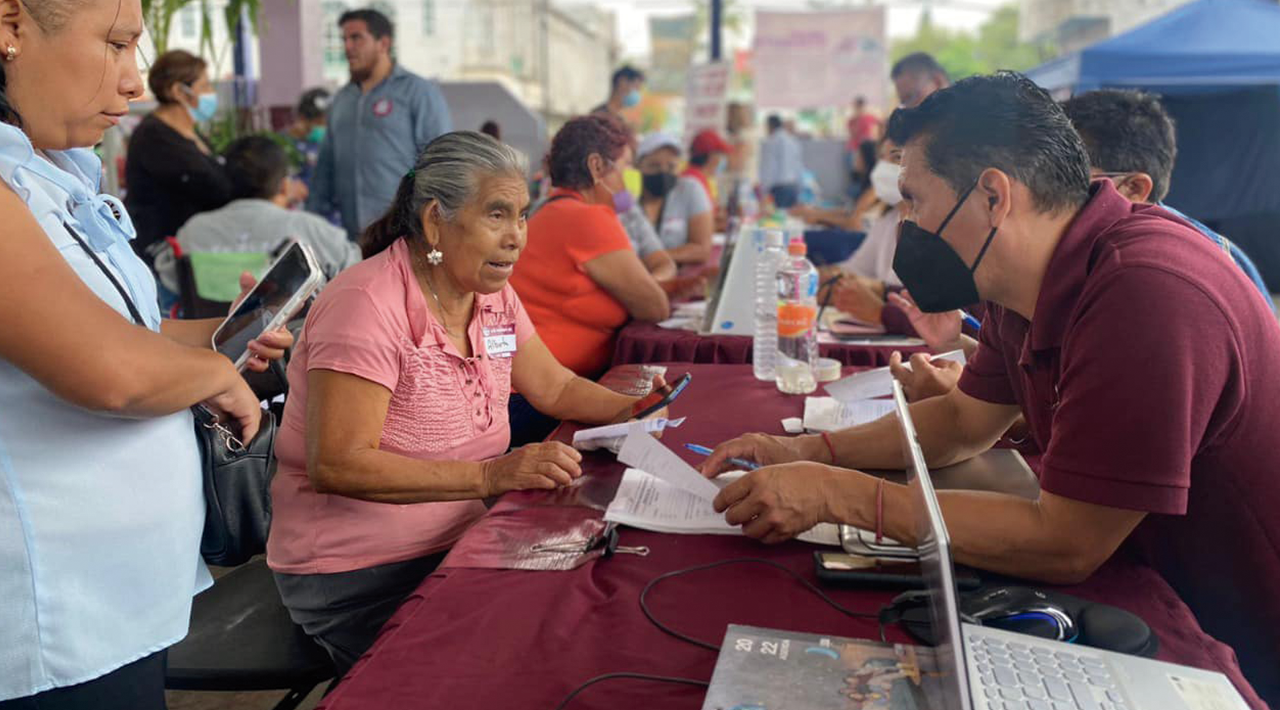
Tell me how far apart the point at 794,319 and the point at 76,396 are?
5.57ft

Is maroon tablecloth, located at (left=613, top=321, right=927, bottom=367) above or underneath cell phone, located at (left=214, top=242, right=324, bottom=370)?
underneath

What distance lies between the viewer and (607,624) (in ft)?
3.50

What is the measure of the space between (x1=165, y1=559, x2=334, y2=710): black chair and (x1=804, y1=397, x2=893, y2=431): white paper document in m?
0.97

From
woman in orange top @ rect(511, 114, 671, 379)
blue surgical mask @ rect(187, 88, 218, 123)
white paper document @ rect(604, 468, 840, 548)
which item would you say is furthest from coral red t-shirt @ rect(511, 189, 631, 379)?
blue surgical mask @ rect(187, 88, 218, 123)

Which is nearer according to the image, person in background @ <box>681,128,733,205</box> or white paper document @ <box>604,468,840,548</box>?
white paper document @ <box>604,468,840,548</box>

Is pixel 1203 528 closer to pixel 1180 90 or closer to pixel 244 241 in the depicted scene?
pixel 244 241

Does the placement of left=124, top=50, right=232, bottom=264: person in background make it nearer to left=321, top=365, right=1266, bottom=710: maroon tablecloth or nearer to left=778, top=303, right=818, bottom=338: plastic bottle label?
left=778, top=303, right=818, bottom=338: plastic bottle label

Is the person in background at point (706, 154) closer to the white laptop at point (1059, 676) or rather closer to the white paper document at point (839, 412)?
the white paper document at point (839, 412)

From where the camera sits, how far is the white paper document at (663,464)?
1351mm

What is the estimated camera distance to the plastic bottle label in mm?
2377

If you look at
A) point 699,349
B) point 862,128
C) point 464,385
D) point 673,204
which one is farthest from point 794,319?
point 862,128

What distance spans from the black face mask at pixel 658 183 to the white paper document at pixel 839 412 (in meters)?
4.25

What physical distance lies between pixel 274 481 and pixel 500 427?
0.41 metres

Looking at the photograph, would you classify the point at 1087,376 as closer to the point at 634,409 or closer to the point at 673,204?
the point at 634,409
